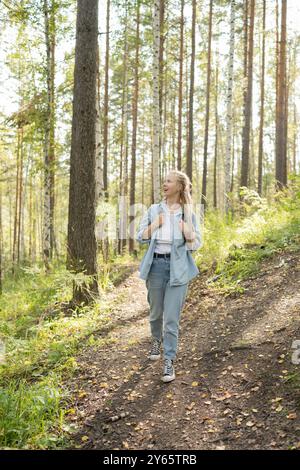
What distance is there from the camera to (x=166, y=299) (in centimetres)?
449

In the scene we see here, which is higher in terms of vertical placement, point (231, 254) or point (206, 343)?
point (231, 254)

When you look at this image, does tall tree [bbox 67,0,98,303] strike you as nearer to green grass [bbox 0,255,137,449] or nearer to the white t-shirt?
green grass [bbox 0,255,137,449]

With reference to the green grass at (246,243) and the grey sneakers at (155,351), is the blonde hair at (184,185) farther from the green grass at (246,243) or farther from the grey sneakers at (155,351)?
the green grass at (246,243)

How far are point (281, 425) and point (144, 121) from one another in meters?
27.4

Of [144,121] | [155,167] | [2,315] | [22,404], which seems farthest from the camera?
[144,121]

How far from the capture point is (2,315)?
9.85 metres

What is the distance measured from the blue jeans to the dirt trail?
0.48m

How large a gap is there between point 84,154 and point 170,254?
132 inches

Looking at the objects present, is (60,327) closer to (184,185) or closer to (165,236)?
(165,236)

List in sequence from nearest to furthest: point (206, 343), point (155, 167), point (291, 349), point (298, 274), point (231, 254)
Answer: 1. point (291, 349)
2. point (206, 343)
3. point (298, 274)
4. point (231, 254)
5. point (155, 167)

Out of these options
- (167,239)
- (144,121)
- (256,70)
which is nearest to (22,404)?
(167,239)

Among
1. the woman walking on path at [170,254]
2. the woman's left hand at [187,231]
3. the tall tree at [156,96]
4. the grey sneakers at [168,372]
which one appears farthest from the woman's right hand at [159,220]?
the tall tree at [156,96]

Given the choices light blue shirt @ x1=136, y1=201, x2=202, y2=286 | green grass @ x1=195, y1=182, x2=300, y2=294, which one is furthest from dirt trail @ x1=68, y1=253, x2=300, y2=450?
light blue shirt @ x1=136, y1=201, x2=202, y2=286

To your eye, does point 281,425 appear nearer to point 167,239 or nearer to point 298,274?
point 167,239
